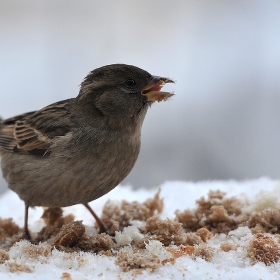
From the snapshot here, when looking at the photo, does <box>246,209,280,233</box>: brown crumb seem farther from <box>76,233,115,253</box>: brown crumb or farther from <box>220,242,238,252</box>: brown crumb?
<box>76,233,115,253</box>: brown crumb

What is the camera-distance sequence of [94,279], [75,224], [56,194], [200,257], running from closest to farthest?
1. [94,279]
2. [200,257]
3. [75,224]
4. [56,194]

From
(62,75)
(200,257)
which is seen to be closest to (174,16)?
(62,75)

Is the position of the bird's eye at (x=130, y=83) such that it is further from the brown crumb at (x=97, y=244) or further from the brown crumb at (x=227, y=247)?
the brown crumb at (x=227, y=247)

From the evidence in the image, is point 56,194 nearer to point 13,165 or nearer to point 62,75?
point 13,165

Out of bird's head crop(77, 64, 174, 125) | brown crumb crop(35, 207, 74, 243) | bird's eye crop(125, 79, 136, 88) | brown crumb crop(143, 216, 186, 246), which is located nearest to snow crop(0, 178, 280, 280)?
brown crumb crop(143, 216, 186, 246)

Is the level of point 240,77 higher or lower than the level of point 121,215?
higher

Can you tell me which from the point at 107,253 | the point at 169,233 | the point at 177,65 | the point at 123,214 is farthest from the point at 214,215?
the point at 177,65

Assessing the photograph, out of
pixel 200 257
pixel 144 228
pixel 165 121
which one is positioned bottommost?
pixel 200 257
